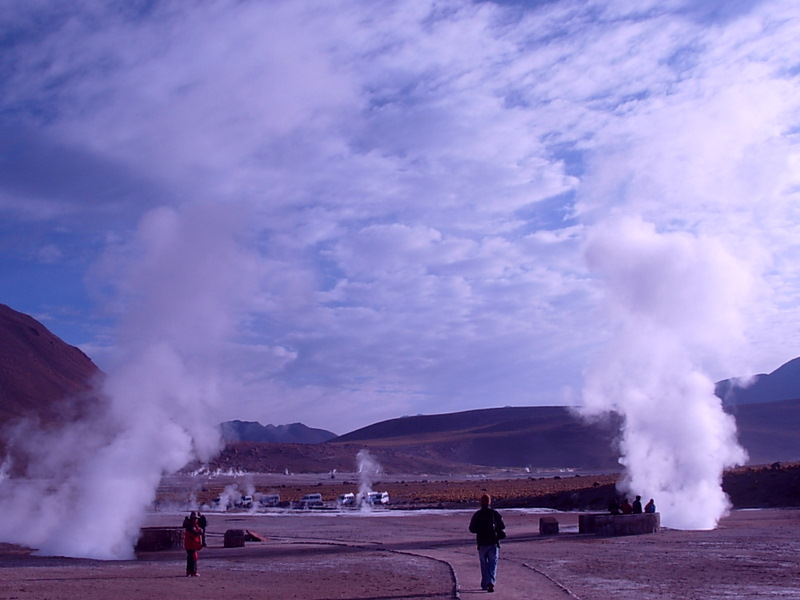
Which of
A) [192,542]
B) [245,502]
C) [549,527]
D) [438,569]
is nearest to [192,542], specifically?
[192,542]

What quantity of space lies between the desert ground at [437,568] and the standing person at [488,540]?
36 cm

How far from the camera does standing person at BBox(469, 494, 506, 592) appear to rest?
1573 cm

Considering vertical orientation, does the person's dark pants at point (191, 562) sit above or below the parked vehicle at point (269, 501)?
below

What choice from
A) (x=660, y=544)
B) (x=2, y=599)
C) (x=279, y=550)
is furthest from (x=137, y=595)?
(x=660, y=544)

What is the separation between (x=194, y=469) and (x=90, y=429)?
12392cm

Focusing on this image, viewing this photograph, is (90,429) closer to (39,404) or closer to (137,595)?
(137,595)

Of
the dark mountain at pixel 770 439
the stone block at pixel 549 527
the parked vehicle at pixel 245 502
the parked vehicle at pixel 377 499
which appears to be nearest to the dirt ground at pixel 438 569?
the stone block at pixel 549 527

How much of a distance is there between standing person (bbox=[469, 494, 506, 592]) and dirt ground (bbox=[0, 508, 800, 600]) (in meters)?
0.38

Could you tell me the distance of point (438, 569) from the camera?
19891 millimetres

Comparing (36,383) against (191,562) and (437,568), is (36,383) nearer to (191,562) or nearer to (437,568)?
(191,562)

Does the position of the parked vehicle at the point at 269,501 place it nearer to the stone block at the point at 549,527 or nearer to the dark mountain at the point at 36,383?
the stone block at the point at 549,527

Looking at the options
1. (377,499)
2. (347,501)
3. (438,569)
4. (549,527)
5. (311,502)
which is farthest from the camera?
(347,501)

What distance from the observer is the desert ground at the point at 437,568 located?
1608 cm

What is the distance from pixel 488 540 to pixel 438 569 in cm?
448
